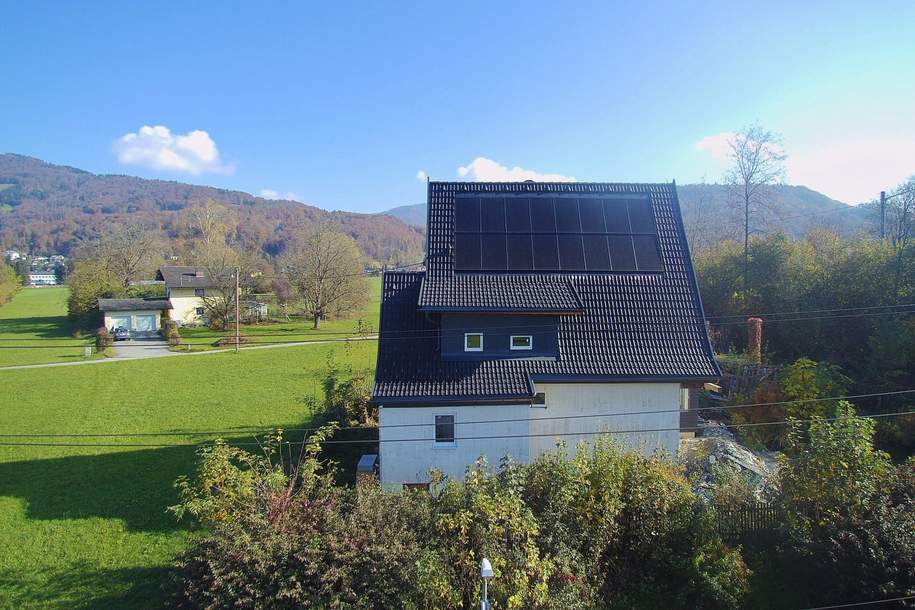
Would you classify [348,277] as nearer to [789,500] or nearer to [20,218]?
[789,500]

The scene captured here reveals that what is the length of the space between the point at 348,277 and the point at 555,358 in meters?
40.6

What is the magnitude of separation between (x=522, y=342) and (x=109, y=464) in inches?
572

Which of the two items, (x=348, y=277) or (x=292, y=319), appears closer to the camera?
A: (x=348, y=277)

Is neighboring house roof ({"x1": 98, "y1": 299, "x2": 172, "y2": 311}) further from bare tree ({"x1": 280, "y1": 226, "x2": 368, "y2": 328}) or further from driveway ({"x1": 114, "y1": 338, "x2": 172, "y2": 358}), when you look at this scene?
bare tree ({"x1": 280, "y1": 226, "x2": 368, "y2": 328})

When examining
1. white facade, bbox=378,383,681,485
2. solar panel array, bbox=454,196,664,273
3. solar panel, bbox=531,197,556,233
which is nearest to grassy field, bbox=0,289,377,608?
white facade, bbox=378,383,681,485

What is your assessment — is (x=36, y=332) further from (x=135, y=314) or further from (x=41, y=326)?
(x=135, y=314)

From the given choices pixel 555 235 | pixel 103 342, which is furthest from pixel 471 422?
pixel 103 342

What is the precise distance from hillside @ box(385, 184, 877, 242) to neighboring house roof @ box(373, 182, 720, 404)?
46.7 ft

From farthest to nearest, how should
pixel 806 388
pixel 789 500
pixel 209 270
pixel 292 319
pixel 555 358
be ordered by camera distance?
1. pixel 292 319
2. pixel 209 270
3. pixel 806 388
4. pixel 555 358
5. pixel 789 500

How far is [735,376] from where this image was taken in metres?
19.8

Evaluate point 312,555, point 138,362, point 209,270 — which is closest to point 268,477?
point 312,555

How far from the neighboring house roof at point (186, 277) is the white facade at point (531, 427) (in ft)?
145

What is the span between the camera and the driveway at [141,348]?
1528 inches

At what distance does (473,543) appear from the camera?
860 centimetres
